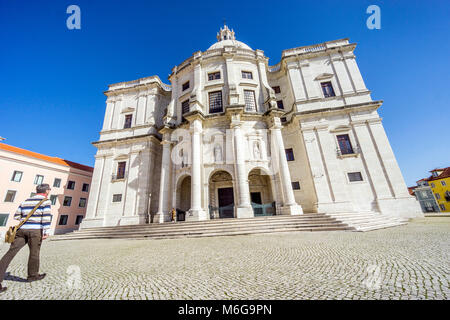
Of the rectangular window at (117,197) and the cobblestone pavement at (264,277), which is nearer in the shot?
the cobblestone pavement at (264,277)

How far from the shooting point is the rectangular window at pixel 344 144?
52.3 feet

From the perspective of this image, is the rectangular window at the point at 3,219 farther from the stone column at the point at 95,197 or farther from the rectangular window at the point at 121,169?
the rectangular window at the point at 121,169

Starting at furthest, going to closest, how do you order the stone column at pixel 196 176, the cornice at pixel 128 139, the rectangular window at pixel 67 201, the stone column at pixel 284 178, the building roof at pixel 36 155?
the rectangular window at pixel 67 201 → the building roof at pixel 36 155 → the cornice at pixel 128 139 → the stone column at pixel 284 178 → the stone column at pixel 196 176

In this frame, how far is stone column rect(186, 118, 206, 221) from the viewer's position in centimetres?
1323

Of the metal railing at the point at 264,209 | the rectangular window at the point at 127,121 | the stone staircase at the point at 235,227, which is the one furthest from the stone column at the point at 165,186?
the metal railing at the point at 264,209

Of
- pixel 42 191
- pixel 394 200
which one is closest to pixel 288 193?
pixel 394 200

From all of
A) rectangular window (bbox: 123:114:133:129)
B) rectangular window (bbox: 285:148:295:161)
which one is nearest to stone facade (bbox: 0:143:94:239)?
rectangular window (bbox: 123:114:133:129)

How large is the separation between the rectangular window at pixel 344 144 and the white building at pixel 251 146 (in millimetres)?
86

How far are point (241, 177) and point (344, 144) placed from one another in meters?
10.6

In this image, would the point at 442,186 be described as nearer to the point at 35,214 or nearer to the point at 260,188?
the point at 260,188

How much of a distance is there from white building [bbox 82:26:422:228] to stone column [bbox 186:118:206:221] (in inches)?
3.5

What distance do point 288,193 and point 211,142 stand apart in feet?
→ 27.2
